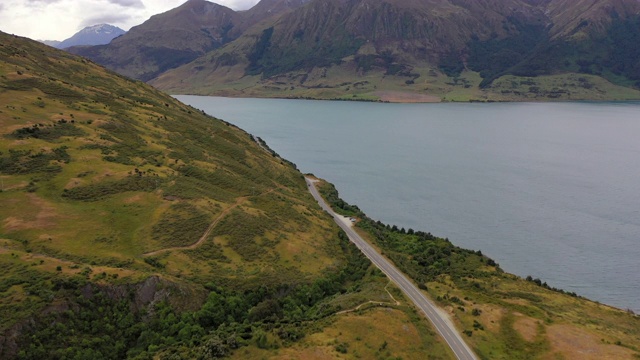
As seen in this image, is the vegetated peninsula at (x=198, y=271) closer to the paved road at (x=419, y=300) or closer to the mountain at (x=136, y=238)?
the mountain at (x=136, y=238)

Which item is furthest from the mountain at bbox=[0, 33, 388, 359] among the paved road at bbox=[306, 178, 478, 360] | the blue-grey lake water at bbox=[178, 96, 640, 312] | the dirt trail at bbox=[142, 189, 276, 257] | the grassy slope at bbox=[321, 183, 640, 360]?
the blue-grey lake water at bbox=[178, 96, 640, 312]

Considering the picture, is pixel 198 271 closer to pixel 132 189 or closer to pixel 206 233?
pixel 206 233

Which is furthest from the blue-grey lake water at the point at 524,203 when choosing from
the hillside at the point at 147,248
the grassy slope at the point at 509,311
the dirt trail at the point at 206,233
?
the dirt trail at the point at 206,233

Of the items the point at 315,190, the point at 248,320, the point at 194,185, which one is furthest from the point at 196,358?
the point at 315,190

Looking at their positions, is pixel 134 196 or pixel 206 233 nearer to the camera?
pixel 206 233

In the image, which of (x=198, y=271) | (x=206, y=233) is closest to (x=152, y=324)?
(x=198, y=271)

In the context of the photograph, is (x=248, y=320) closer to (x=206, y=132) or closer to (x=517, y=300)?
(x=517, y=300)

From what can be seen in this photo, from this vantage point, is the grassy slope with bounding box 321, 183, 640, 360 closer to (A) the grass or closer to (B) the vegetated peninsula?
(B) the vegetated peninsula
